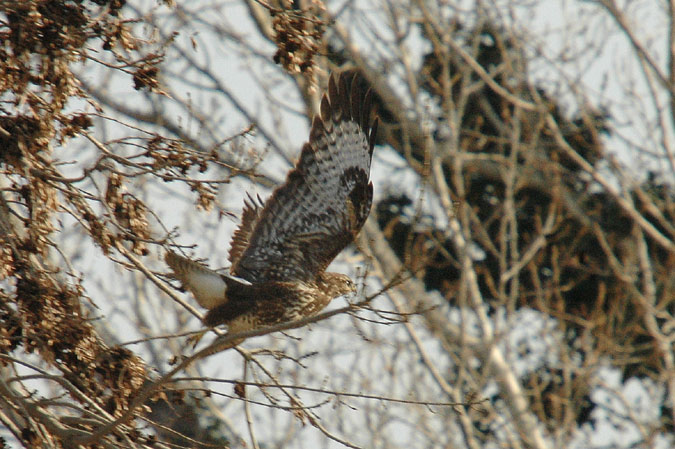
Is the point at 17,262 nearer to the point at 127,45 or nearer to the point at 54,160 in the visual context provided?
the point at 54,160

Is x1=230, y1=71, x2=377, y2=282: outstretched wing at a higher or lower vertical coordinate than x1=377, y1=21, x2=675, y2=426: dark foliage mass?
lower

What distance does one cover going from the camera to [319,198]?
535cm

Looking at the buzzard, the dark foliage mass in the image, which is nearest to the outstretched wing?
the buzzard

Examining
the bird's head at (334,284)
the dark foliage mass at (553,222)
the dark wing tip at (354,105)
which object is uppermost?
the dark foliage mass at (553,222)

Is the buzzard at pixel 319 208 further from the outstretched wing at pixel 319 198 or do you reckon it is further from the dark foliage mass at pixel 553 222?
the dark foliage mass at pixel 553 222

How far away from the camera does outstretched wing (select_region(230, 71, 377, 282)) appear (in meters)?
5.33

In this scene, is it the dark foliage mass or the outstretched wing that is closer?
the outstretched wing

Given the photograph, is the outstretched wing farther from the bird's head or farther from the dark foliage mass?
the dark foliage mass

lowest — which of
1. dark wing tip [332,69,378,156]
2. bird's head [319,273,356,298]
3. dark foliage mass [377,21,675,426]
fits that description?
bird's head [319,273,356,298]

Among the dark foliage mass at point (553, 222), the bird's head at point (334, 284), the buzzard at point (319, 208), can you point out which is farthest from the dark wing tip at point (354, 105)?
the dark foliage mass at point (553, 222)

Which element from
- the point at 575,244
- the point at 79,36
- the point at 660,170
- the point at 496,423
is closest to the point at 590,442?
the point at 496,423

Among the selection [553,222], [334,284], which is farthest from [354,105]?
[553,222]

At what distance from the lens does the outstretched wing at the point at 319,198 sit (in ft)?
17.5

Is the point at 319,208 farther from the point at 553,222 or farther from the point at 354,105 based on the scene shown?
the point at 553,222
